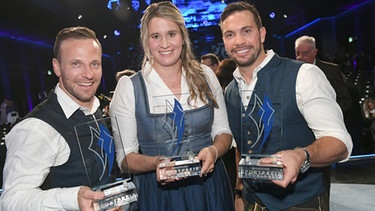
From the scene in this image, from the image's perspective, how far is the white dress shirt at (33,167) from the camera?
1.09m

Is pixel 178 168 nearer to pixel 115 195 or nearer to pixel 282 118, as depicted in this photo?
pixel 115 195

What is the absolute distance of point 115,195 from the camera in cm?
106

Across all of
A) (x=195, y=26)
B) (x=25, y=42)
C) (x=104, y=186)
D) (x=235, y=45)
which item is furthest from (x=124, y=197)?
(x=25, y=42)

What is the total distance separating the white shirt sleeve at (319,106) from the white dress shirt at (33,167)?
3.08ft

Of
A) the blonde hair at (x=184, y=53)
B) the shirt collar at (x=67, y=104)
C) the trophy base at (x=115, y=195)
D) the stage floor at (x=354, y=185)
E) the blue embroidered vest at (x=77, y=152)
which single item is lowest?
the stage floor at (x=354, y=185)

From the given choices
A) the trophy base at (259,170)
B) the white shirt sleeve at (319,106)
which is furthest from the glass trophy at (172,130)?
the white shirt sleeve at (319,106)

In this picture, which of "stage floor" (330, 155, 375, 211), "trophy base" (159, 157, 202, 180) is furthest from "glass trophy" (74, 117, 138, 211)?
"stage floor" (330, 155, 375, 211)

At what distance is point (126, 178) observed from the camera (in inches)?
47.1

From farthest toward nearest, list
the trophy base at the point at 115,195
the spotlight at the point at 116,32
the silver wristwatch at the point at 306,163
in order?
1. the spotlight at the point at 116,32
2. the silver wristwatch at the point at 306,163
3. the trophy base at the point at 115,195

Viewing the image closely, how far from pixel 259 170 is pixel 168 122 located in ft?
1.61

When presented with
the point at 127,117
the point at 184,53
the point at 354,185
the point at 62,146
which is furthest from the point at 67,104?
the point at 354,185

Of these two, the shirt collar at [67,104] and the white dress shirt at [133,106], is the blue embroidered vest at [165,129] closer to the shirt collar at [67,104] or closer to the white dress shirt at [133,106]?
the white dress shirt at [133,106]

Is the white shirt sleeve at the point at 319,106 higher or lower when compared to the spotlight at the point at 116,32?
lower

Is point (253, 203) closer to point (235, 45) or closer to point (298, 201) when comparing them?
point (298, 201)
